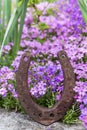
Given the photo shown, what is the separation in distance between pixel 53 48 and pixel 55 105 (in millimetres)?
752

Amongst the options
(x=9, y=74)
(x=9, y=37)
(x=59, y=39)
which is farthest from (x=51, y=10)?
(x=9, y=74)

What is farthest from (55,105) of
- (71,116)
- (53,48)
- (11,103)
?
(53,48)

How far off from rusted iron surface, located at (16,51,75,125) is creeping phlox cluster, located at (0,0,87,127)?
0.05 meters

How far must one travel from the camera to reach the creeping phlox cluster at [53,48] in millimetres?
2369

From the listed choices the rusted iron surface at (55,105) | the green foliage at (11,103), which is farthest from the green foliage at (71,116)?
the green foliage at (11,103)

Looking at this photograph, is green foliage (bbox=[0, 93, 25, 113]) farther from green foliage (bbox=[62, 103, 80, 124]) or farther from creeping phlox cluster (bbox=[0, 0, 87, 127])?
green foliage (bbox=[62, 103, 80, 124])

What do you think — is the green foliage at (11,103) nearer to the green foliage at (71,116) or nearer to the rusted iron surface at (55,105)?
the rusted iron surface at (55,105)

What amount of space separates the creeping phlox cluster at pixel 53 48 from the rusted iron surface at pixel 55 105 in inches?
1.9

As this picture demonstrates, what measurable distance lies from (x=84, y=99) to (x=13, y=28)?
843 millimetres

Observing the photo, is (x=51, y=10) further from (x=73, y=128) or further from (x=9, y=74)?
(x=73, y=128)

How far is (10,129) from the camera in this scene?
7.34 feet

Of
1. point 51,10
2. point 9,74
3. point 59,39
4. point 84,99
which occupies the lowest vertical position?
point 84,99

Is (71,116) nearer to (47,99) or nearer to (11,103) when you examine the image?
(47,99)

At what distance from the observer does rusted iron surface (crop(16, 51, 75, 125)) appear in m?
2.30
